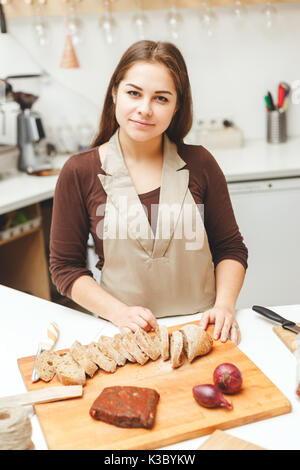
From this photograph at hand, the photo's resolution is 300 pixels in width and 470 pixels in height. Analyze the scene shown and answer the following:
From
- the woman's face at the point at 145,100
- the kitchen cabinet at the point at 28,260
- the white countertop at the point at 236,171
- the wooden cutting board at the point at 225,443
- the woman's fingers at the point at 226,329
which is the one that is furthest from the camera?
the kitchen cabinet at the point at 28,260

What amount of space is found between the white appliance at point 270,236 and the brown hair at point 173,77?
0.99 m

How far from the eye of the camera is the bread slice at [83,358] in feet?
3.46

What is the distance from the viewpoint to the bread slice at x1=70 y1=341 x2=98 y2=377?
1055 millimetres

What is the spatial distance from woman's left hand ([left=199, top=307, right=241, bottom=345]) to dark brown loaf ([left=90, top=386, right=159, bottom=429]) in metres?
0.28

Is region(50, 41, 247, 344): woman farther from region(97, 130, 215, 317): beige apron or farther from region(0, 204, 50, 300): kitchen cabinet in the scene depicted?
region(0, 204, 50, 300): kitchen cabinet

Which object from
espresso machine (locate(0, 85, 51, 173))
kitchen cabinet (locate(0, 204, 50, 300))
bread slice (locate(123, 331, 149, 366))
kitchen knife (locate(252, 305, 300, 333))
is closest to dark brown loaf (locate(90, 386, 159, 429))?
bread slice (locate(123, 331, 149, 366))

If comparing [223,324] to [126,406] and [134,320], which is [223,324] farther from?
[126,406]

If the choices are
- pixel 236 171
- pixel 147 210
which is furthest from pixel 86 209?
pixel 236 171

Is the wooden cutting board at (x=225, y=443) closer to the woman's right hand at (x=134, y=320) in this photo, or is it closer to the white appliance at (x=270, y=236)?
the woman's right hand at (x=134, y=320)

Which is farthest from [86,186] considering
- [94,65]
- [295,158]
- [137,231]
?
[94,65]

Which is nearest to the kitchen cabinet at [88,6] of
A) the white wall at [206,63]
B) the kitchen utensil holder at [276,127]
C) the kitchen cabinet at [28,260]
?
the white wall at [206,63]

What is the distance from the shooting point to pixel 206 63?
9.94 feet

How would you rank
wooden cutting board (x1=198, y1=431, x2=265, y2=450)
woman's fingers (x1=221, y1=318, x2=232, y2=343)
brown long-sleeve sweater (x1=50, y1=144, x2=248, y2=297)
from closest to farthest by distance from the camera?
wooden cutting board (x1=198, y1=431, x2=265, y2=450) < woman's fingers (x1=221, y1=318, x2=232, y2=343) < brown long-sleeve sweater (x1=50, y1=144, x2=248, y2=297)

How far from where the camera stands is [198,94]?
3.07 meters
